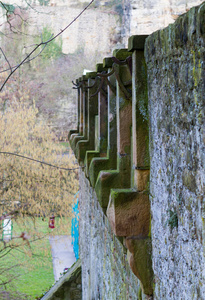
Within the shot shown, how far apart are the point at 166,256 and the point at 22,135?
46.1 ft

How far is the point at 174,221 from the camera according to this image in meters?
1.63

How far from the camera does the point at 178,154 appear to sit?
5.11ft

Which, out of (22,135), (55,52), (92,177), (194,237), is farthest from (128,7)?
(194,237)

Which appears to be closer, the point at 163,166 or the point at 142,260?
the point at 163,166

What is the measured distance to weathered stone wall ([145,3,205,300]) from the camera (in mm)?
1336

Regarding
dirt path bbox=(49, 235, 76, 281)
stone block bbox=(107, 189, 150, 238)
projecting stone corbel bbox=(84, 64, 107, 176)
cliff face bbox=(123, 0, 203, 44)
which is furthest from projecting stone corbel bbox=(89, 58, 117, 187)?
cliff face bbox=(123, 0, 203, 44)

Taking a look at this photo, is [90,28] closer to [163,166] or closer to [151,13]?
[151,13]

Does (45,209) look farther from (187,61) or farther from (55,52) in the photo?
(55,52)

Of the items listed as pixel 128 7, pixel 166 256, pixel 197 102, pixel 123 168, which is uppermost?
pixel 128 7

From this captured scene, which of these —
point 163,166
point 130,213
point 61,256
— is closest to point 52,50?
point 61,256

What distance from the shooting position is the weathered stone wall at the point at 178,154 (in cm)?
134

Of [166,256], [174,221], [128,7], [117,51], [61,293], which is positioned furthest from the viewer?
[128,7]

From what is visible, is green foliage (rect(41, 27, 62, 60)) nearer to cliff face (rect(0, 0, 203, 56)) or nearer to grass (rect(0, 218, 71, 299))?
cliff face (rect(0, 0, 203, 56))

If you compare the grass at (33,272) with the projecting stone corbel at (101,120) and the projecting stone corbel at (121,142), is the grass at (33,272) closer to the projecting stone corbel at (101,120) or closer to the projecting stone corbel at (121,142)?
the projecting stone corbel at (101,120)
